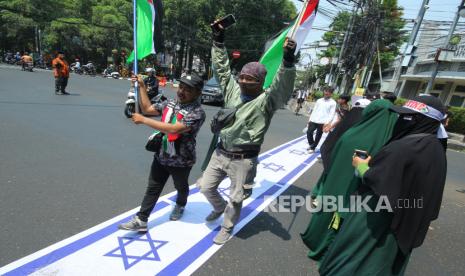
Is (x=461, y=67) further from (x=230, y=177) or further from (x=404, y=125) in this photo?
(x=230, y=177)

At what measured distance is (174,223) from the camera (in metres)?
3.19

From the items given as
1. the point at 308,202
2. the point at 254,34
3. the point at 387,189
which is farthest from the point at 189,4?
the point at 387,189

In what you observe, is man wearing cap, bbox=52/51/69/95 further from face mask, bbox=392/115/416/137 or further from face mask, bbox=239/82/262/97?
face mask, bbox=392/115/416/137

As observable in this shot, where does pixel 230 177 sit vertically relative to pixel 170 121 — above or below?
Result: below

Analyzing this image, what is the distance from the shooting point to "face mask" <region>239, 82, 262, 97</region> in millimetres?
2600

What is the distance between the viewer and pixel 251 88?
262 cm

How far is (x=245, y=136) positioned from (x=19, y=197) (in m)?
2.67

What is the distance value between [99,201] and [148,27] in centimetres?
206

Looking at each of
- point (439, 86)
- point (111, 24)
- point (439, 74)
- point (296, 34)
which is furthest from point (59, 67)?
point (439, 86)

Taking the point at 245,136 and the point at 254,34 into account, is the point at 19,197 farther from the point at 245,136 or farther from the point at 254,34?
the point at 254,34

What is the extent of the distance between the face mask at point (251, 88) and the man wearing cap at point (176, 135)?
0.39 meters

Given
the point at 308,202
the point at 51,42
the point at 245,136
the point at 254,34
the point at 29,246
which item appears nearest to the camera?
the point at 29,246

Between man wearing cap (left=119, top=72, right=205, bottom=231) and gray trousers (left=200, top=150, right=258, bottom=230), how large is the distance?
8.9 inches

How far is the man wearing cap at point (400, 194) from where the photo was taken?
5.94ft
